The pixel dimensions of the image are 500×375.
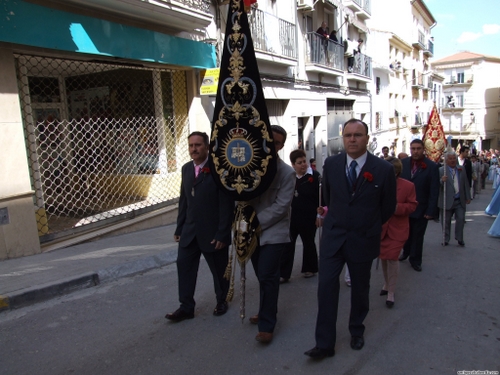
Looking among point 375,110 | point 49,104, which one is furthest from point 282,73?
point 375,110

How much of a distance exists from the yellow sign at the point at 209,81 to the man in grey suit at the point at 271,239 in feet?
20.3

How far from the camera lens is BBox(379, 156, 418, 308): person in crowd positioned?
4578 millimetres

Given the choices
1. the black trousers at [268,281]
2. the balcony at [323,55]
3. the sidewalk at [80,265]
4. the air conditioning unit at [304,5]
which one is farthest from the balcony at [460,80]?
the black trousers at [268,281]

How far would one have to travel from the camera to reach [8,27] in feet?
18.8

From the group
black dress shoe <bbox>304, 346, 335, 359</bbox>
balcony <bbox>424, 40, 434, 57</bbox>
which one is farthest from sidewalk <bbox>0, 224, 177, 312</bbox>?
balcony <bbox>424, 40, 434, 57</bbox>

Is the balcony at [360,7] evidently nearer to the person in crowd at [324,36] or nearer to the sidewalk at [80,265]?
the person in crowd at [324,36]

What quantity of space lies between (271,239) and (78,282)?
113 inches

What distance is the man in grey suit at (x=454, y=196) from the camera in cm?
729

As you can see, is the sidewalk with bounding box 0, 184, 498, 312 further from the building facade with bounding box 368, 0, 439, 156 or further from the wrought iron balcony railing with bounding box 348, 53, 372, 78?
the building facade with bounding box 368, 0, 439, 156

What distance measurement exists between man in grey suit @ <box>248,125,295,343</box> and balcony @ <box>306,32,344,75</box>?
12.9 m

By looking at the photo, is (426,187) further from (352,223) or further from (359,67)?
(359,67)

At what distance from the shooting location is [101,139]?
8.29 metres

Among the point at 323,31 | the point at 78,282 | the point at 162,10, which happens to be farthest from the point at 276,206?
the point at 323,31

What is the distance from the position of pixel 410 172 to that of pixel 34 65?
6237 mm
